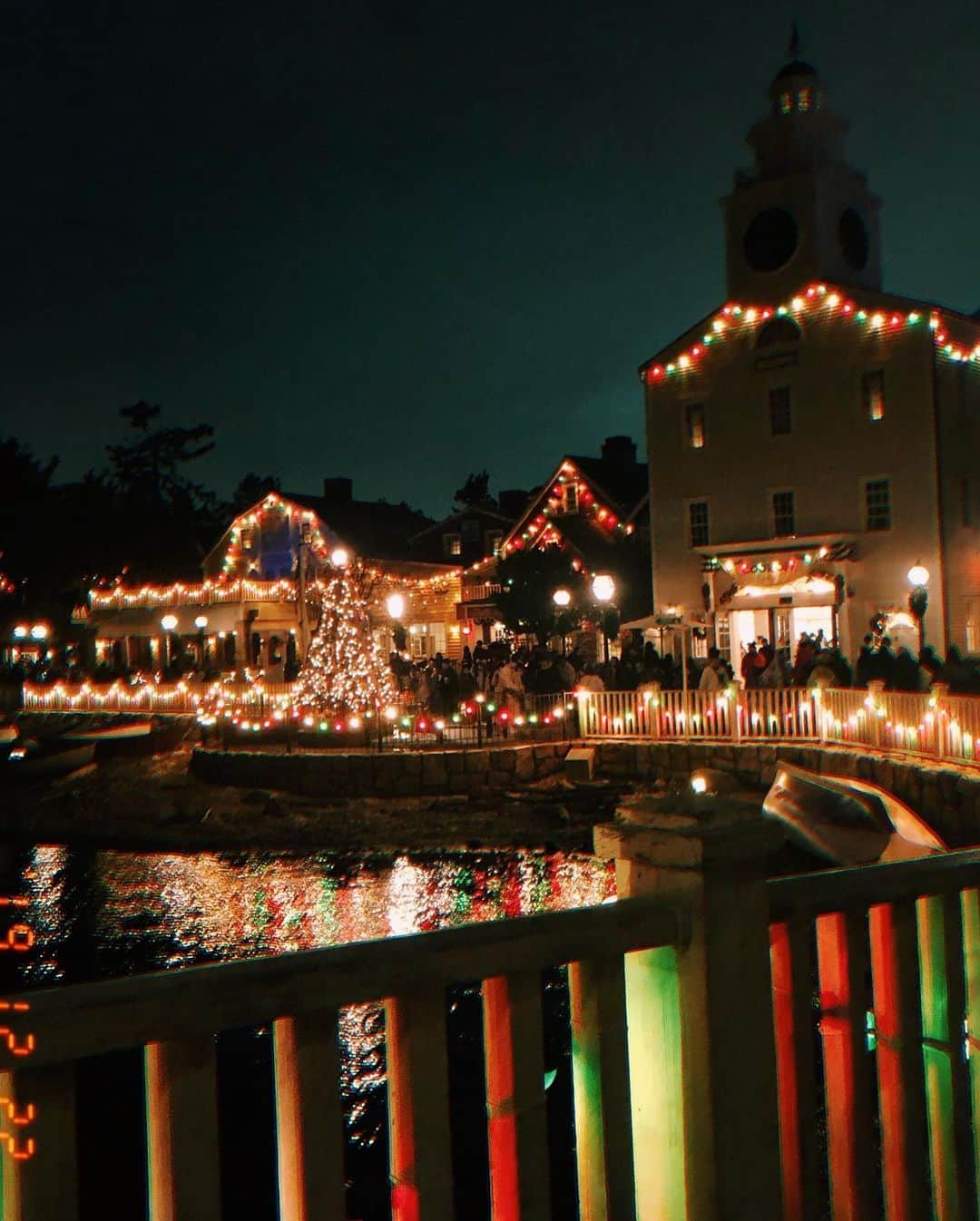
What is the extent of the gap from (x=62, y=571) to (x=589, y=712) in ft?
100

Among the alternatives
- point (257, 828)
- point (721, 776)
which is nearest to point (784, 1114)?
point (721, 776)

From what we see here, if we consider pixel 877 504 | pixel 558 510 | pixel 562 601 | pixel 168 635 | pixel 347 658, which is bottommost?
pixel 347 658

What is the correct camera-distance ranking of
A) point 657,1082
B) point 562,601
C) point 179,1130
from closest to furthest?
point 179,1130, point 657,1082, point 562,601

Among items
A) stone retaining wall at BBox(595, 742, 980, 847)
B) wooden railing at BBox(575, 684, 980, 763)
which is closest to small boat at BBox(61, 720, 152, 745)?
wooden railing at BBox(575, 684, 980, 763)

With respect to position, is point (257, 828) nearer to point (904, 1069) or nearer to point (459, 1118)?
point (459, 1118)

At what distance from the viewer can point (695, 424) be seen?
31.9m

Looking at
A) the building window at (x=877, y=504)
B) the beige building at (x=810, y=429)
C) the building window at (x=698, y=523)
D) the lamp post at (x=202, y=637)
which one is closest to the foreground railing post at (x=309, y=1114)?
the beige building at (x=810, y=429)

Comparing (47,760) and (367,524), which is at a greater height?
(367,524)

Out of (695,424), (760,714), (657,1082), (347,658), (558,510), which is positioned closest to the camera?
(657,1082)

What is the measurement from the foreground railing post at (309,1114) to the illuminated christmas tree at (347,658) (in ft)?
74.5

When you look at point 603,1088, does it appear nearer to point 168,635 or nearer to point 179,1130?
point 179,1130

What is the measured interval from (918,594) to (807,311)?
8.81 m

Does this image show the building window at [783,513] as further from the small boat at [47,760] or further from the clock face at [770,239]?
the small boat at [47,760]

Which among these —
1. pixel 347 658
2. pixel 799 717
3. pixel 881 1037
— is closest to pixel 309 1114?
pixel 881 1037
